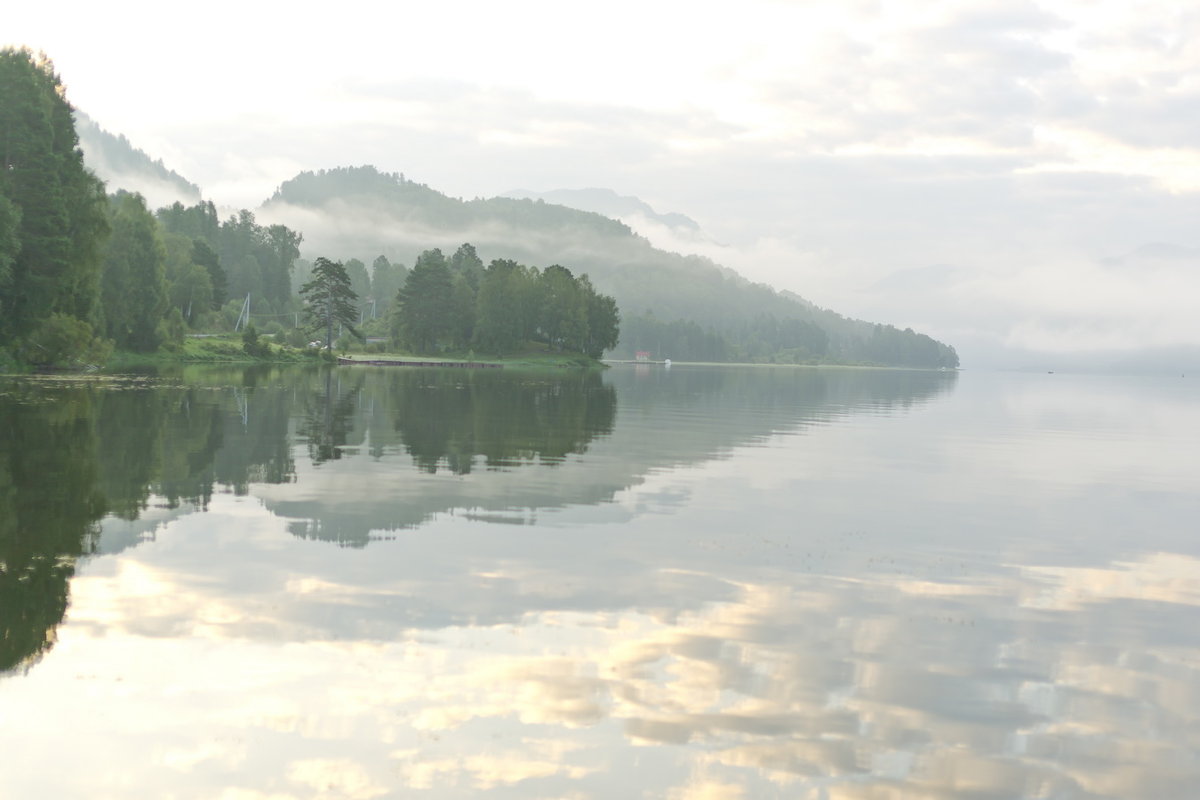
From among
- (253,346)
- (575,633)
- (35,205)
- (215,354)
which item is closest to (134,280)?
(215,354)

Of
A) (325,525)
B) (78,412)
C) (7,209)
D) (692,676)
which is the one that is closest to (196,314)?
(7,209)

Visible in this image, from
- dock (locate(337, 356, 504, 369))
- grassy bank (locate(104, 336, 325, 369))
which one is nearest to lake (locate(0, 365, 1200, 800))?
grassy bank (locate(104, 336, 325, 369))

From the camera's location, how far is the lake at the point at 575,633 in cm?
979

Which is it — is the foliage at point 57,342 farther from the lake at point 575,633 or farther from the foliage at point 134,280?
the lake at point 575,633

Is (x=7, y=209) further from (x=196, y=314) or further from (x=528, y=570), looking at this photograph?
(x=196, y=314)

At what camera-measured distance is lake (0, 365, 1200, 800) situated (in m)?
9.79

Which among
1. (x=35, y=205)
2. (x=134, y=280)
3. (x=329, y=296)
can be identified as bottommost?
(x=134, y=280)

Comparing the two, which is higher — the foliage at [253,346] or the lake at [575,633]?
the foliage at [253,346]

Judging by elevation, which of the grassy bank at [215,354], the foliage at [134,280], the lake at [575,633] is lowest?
the lake at [575,633]

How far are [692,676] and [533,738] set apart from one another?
2777 millimetres

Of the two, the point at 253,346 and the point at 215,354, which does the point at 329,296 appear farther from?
the point at 215,354

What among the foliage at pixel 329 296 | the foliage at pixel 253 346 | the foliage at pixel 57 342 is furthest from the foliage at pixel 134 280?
the foliage at pixel 329 296

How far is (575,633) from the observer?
14000 mm

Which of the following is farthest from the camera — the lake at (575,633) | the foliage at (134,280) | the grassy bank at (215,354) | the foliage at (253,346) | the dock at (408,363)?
the dock at (408,363)
